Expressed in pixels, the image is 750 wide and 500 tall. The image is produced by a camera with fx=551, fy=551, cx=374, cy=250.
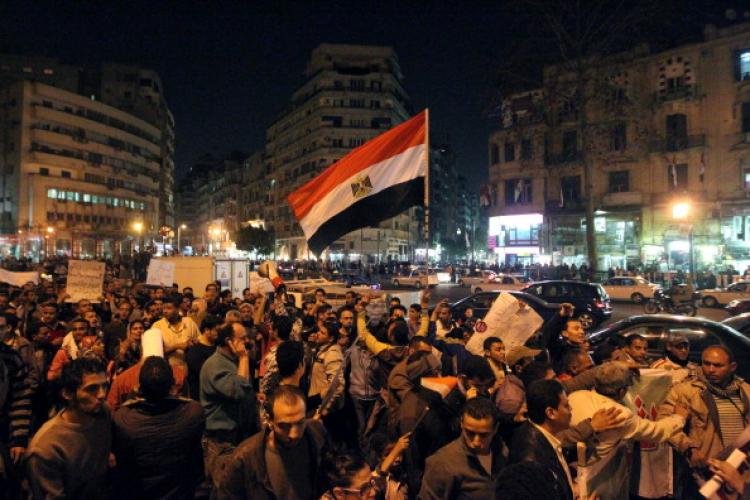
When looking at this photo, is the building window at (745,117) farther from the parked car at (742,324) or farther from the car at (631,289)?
the parked car at (742,324)

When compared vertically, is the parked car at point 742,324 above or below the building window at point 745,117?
below

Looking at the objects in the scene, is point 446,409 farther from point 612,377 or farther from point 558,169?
point 558,169

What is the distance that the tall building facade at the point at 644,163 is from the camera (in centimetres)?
3494

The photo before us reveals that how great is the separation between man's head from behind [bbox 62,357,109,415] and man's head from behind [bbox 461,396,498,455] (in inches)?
83.4

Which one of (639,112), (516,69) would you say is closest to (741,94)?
(639,112)

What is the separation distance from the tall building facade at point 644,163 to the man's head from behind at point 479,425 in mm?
28886

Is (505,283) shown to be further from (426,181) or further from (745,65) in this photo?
(426,181)

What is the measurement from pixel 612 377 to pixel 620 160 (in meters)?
40.1

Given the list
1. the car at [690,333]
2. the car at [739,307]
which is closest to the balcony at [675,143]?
the car at [739,307]

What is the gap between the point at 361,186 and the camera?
8.06 m

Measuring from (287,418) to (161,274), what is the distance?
42.3ft

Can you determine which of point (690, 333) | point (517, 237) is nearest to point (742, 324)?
point (690, 333)

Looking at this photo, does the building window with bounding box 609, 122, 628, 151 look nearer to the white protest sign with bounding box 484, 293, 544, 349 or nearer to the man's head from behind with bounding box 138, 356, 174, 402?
the white protest sign with bounding box 484, 293, 544, 349

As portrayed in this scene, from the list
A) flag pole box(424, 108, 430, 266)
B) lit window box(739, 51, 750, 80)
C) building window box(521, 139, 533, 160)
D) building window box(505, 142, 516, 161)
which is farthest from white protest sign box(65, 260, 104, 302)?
lit window box(739, 51, 750, 80)
